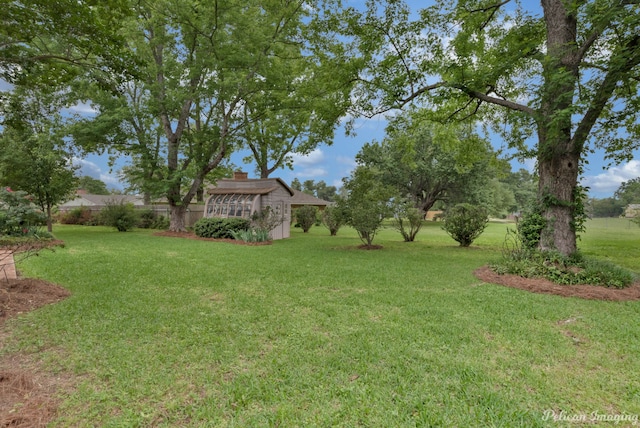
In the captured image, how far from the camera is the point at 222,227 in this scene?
47.2 feet

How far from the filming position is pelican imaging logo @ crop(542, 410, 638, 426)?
221 cm

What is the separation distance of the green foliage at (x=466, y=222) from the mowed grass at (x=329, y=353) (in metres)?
7.00

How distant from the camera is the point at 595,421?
221 cm

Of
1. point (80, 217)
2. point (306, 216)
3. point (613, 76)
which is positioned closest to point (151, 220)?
point (80, 217)

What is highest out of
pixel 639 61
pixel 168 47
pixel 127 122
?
pixel 168 47

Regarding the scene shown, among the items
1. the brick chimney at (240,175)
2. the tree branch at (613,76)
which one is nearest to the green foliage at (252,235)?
the brick chimney at (240,175)

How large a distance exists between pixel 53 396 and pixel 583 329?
5.72 meters

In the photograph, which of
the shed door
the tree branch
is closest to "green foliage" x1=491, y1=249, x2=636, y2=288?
the tree branch

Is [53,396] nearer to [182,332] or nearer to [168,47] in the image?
[182,332]

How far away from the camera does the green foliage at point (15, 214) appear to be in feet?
29.9

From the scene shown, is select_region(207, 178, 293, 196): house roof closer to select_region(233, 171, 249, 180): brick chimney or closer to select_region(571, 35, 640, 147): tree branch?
select_region(233, 171, 249, 180): brick chimney

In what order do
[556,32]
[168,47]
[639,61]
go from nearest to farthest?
1. [639,61]
2. [556,32]
3. [168,47]

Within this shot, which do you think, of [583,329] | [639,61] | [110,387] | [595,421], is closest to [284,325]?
[110,387]

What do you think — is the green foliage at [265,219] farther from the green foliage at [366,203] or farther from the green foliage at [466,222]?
the green foliage at [466,222]
